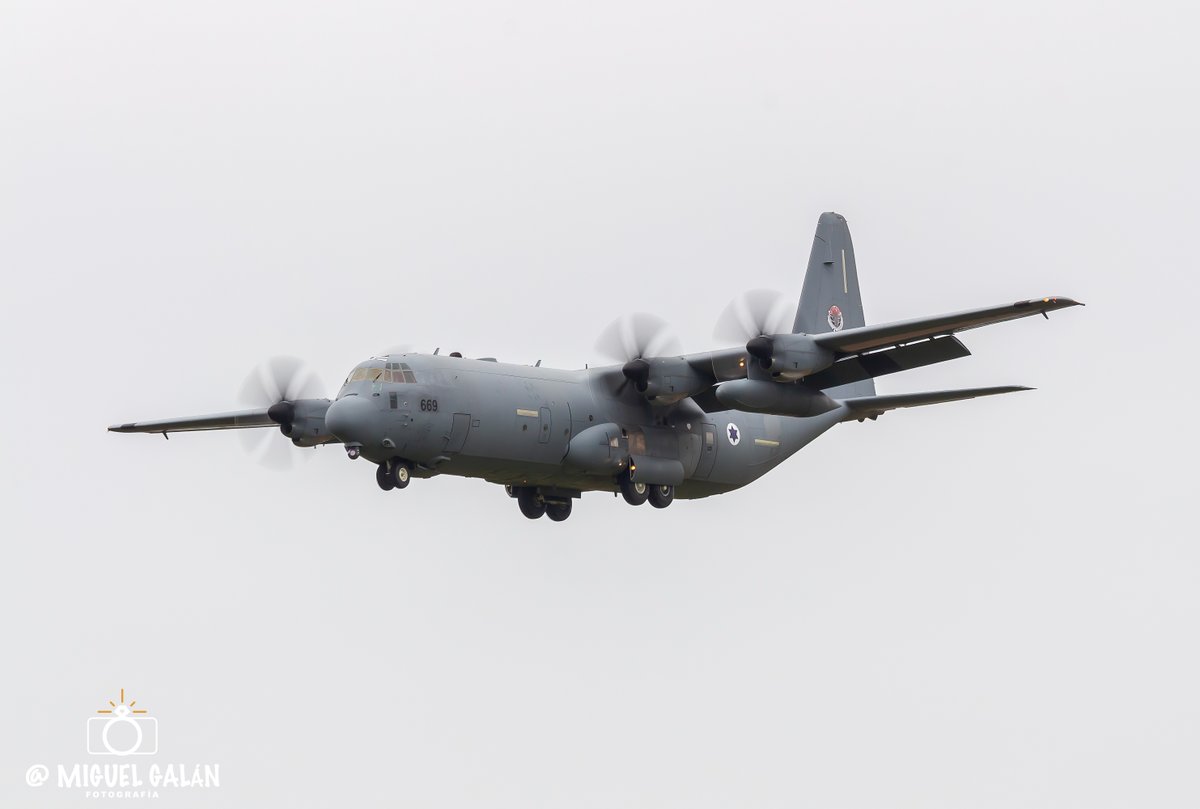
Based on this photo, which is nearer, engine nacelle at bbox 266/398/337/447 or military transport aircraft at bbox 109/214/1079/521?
military transport aircraft at bbox 109/214/1079/521

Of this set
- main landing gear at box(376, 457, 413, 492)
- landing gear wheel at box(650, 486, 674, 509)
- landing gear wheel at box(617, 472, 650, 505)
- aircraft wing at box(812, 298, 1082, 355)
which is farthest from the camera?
landing gear wheel at box(650, 486, 674, 509)

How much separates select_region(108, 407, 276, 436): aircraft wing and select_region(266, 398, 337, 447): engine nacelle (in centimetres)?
179

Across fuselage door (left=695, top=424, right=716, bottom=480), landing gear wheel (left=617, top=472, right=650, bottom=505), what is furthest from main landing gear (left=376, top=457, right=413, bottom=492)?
fuselage door (left=695, top=424, right=716, bottom=480)

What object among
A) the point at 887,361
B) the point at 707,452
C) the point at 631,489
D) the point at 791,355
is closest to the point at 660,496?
the point at 631,489

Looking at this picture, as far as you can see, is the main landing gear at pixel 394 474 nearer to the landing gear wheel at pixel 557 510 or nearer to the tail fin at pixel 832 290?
the landing gear wheel at pixel 557 510

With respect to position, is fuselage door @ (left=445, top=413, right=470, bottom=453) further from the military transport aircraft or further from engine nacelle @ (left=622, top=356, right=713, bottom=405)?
engine nacelle @ (left=622, top=356, right=713, bottom=405)

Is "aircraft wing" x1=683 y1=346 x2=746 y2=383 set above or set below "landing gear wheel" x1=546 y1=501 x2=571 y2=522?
above

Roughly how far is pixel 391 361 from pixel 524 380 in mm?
2557

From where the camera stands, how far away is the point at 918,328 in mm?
28406

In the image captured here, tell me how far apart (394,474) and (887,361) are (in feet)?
26.5

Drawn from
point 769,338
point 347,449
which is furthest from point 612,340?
point 347,449

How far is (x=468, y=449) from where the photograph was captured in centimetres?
2934

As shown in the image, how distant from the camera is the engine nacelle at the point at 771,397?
1176 inches

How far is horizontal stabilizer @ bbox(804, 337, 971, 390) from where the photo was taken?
2931 centimetres
